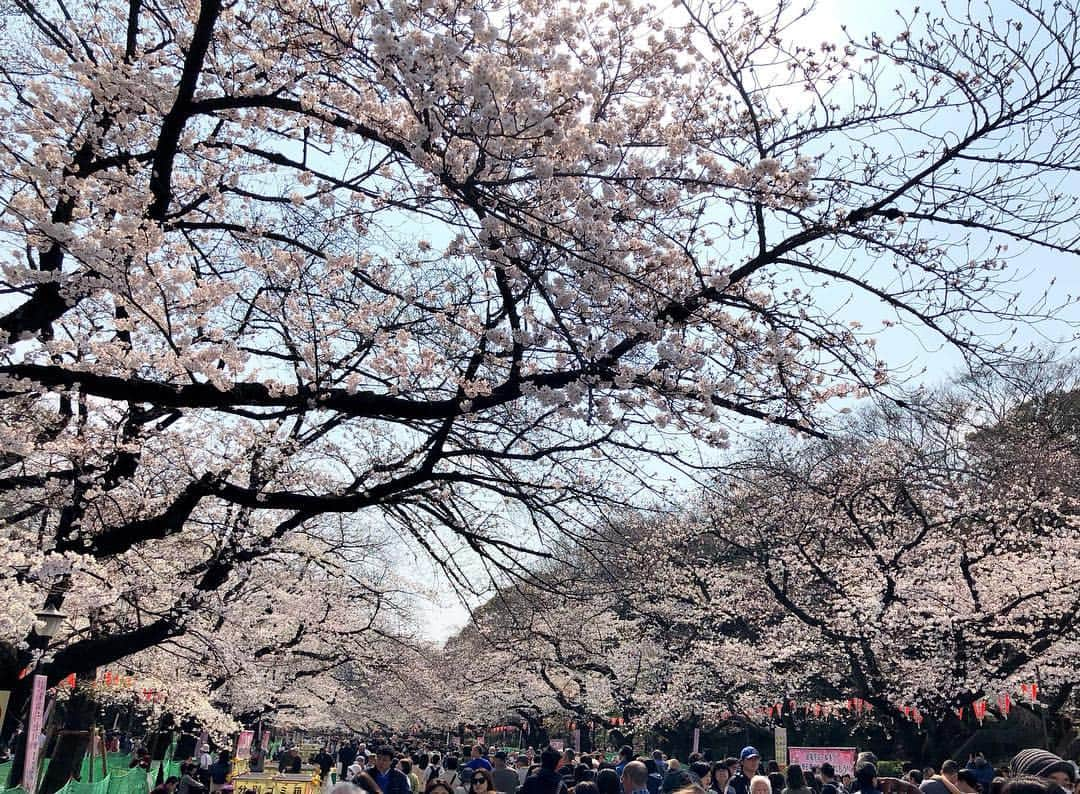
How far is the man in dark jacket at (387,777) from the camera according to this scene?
33.0 ft

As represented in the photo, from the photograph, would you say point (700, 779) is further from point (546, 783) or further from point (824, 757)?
point (824, 757)

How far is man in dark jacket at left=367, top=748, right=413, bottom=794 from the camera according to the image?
33.0 ft

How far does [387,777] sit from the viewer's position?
10.2 metres

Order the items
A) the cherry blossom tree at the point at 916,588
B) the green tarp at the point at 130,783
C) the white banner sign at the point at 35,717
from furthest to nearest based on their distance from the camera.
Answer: the cherry blossom tree at the point at 916,588
the green tarp at the point at 130,783
the white banner sign at the point at 35,717

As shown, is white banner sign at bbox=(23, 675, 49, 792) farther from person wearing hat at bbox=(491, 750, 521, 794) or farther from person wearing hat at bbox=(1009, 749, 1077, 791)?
person wearing hat at bbox=(1009, 749, 1077, 791)

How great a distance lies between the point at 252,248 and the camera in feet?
27.2

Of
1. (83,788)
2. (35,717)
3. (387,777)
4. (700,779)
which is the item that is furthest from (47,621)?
(700,779)

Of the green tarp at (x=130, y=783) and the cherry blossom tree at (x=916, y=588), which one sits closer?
the green tarp at (x=130, y=783)

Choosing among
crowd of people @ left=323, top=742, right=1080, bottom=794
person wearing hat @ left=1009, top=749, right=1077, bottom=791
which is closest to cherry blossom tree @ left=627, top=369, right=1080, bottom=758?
crowd of people @ left=323, top=742, right=1080, bottom=794

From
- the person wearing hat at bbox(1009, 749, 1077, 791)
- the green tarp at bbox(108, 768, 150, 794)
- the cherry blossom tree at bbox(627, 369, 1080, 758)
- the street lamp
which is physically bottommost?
the green tarp at bbox(108, 768, 150, 794)

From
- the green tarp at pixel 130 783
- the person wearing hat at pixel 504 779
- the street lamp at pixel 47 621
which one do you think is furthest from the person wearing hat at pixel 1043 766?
the green tarp at pixel 130 783

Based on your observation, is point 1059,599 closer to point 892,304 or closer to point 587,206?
point 892,304

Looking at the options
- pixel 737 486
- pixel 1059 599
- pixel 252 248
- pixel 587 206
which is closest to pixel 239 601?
pixel 252 248

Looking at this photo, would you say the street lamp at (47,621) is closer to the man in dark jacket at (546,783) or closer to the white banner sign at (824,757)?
the man in dark jacket at (546,783)
